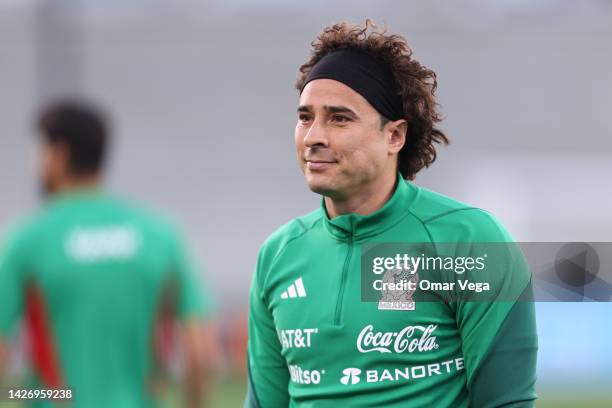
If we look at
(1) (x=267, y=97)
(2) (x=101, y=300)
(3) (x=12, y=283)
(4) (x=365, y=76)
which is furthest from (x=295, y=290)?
(1) (x=267, y=97)

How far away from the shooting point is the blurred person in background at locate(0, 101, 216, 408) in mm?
3969

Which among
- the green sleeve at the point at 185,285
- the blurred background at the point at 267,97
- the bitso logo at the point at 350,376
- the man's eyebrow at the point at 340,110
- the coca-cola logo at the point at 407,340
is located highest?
the blurred background at the point at 267,97

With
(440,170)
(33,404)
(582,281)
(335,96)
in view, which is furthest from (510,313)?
(440,170)

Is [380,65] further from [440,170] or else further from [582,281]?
[440,170]

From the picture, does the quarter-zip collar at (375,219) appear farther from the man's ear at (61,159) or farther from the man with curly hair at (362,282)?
the man's ear at (61,159)

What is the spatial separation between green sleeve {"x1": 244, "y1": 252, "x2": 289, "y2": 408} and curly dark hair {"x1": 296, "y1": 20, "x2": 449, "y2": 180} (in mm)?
548

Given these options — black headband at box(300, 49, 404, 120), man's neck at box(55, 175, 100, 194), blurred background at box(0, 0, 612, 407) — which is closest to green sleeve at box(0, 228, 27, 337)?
man's neck at box(55, 175, 100, 194)

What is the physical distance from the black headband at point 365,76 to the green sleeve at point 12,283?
5.07 ft

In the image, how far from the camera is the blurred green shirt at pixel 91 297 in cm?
397

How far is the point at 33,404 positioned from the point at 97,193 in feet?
2.90

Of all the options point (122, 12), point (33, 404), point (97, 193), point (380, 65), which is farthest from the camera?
point (122, 12)

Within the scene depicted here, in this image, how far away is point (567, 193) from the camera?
623 inches

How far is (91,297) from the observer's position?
3975 mm

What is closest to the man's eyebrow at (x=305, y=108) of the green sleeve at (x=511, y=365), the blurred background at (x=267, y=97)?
the green sleeve at (x=511, y=365)
